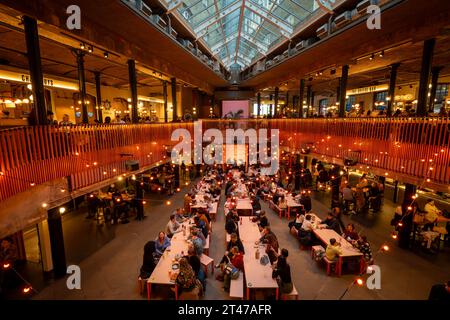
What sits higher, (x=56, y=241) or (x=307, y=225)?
(x=56, y=241)

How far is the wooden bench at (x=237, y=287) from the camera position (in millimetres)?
5516

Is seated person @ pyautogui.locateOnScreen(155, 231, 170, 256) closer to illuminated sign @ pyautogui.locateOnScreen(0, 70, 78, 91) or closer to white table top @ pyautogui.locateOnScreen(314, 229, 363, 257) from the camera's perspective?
white table top @ pyautogui.locateOnScreen(314, 229, 363, 257)

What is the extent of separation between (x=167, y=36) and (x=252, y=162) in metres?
12.6

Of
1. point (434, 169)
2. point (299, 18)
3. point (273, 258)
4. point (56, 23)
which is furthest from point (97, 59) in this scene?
point (434, 169)

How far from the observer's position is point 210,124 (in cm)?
1895

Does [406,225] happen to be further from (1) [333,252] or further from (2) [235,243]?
(2) [235,243]

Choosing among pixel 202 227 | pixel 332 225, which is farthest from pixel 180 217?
pixel 332 225

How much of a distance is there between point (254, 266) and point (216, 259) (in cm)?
193

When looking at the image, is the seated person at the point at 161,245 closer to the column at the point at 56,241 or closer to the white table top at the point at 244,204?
the column at the point at 56,241

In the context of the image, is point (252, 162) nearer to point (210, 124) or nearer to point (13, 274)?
point (210, 124)

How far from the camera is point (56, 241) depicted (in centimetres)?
674

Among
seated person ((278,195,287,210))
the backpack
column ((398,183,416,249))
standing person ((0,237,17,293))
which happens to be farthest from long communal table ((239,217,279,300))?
standing person ((0,237,17,293))

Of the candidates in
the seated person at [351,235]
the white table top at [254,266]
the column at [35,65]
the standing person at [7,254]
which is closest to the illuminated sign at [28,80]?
the column at [35,65]
